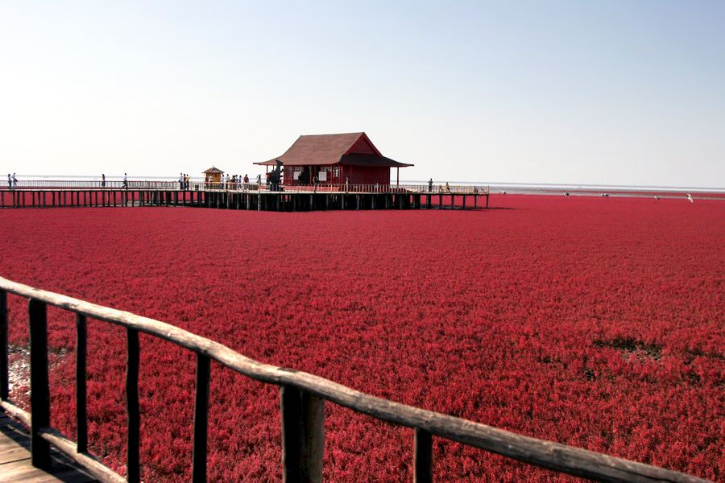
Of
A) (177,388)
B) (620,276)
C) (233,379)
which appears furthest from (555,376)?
(620,276)

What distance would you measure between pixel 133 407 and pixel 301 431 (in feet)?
5.84

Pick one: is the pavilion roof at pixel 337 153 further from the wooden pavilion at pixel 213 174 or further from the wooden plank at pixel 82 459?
the wooden plank at pixel 82 459

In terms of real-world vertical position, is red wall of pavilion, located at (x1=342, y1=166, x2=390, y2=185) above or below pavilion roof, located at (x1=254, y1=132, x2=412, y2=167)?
below

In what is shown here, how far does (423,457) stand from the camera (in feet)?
9.55

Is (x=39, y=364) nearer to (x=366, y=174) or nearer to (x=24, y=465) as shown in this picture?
(x=24, y=465)

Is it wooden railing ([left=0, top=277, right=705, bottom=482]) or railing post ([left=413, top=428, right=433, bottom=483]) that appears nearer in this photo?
wooden railing ([left=0, top=277, right=705, bottom=482])

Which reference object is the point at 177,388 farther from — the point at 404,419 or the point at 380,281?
the point at 380,281

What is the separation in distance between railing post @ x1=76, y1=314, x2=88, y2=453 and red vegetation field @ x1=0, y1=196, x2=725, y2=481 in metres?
1.33

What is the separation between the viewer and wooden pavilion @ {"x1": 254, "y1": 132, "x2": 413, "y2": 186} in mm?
54531

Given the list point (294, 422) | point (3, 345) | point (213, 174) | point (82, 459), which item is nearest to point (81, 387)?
point (82, 459)

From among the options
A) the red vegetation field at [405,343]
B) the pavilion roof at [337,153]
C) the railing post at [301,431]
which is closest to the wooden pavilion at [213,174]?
the pavilion roof at [337,153]

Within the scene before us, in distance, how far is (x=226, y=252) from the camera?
2078cm

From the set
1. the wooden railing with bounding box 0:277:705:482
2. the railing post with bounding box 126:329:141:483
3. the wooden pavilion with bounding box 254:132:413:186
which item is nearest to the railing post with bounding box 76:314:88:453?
the wooden railing with bounding box 0:277:705:482

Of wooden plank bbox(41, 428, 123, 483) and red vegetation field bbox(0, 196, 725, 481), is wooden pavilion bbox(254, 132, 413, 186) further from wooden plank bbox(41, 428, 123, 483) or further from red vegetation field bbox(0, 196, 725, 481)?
wooden plank bbox(41, 428, 123, 483)
